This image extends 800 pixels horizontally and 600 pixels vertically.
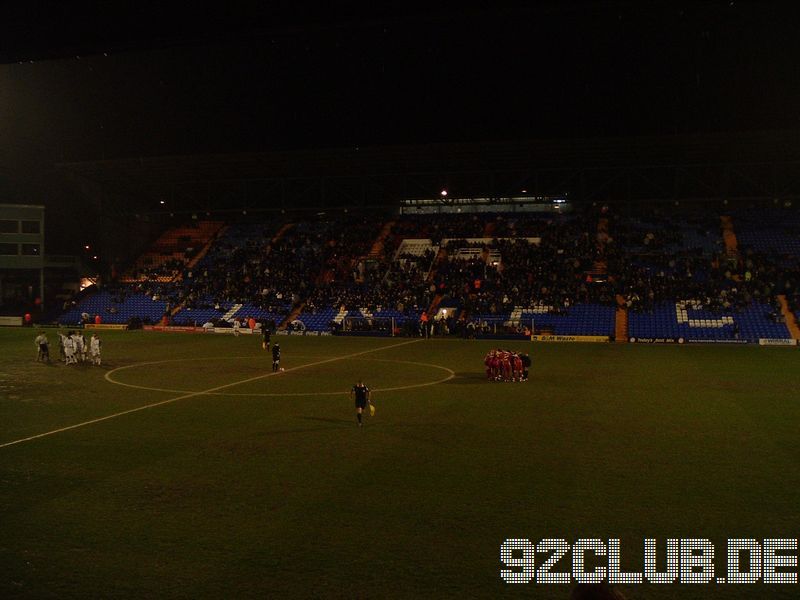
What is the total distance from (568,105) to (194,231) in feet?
133

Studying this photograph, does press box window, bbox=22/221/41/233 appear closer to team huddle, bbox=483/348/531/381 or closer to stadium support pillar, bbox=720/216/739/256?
team huddle, bbox=483/348/531/381

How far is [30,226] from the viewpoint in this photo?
201 feet

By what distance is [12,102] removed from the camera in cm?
4584

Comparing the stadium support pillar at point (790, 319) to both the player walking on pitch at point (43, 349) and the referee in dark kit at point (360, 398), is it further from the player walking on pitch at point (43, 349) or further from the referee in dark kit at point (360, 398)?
the player walking on pitch at point (43, 349)

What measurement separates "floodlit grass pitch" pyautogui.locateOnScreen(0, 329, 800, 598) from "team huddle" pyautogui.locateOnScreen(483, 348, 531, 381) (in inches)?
33.0

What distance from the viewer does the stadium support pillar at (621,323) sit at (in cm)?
4356

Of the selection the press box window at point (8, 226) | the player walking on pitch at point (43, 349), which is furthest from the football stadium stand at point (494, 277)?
the player walking on pitch at point (43, 349)

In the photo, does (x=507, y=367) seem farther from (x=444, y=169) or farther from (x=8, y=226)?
(x=8, y=226)

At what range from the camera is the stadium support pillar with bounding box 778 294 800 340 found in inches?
1625

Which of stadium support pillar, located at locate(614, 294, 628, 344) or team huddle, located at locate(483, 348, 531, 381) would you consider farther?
stadium support pillar, located at locate(614, 294, 628, 344)

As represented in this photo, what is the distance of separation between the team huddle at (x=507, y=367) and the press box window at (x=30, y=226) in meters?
52.0

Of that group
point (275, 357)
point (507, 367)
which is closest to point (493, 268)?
point (507, 367)

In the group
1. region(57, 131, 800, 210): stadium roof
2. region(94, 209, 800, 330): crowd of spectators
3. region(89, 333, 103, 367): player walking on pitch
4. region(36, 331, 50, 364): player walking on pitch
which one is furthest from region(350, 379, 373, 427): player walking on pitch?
region(57, 131, 800, 210): stadium roof

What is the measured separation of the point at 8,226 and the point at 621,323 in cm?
5238
